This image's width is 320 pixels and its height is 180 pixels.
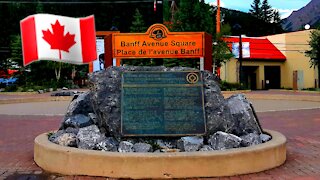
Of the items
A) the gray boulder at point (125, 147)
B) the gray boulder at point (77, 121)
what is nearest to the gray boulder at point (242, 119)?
the gray boulder at point (125, 147)

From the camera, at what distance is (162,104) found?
7.16m

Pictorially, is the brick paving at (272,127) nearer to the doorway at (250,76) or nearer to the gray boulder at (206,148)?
the gray boulder at (206,148)

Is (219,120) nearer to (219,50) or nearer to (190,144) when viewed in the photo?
(190,144)

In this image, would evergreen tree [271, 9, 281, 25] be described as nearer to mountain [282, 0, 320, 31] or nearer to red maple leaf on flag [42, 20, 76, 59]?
mountain [282, 0, 320, 31]

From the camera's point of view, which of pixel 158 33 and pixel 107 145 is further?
pixel 158 33

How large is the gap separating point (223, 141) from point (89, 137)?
2097 mm

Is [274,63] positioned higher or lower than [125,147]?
higher

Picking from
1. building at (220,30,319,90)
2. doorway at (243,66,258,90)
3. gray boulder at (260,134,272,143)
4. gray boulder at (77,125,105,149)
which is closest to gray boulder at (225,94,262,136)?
gray boulder at (260,134,272,143)

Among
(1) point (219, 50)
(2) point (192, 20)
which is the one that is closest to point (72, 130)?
(1) point (219, 50)

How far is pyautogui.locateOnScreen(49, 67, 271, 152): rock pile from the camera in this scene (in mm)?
6648

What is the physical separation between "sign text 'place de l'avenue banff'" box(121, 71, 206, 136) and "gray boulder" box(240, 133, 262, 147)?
69 cm

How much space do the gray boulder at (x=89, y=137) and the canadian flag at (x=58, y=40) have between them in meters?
31.6

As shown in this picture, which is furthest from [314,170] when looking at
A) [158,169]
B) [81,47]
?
[81,47]

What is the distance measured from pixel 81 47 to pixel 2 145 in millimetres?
32350
